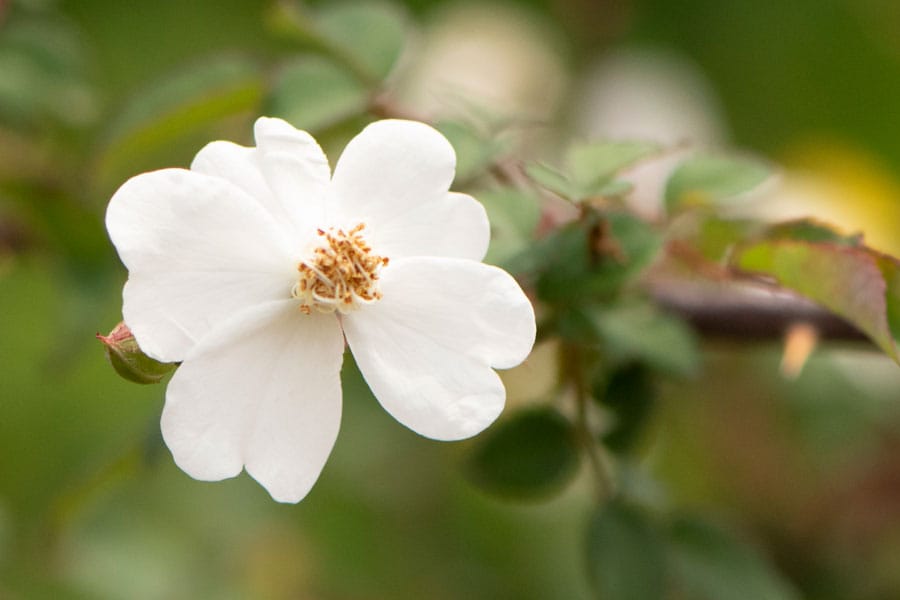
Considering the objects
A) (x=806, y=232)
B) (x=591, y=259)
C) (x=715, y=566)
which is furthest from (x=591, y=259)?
(x=715, y=566)

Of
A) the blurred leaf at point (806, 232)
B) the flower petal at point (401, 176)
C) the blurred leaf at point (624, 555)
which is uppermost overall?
the flower petal at point (401, 176)

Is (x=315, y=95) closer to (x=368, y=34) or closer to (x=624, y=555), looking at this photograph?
(x=368, y=34)

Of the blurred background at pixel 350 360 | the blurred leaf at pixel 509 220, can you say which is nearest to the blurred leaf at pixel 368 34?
the blurred background at pixel 350 360

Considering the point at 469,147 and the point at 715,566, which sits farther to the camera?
the point at 715,566

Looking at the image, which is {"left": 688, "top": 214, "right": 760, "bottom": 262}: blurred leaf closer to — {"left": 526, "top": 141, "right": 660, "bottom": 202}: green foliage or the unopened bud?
{"left": 526, "top": 141, "right": 660, "bottom": 202}: green foliage

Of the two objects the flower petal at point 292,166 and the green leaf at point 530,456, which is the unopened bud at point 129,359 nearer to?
the flower petal at point 292,166

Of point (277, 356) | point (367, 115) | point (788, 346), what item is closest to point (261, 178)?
point (277, 356)

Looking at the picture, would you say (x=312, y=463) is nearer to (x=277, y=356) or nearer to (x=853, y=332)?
(x=277, y=356)
